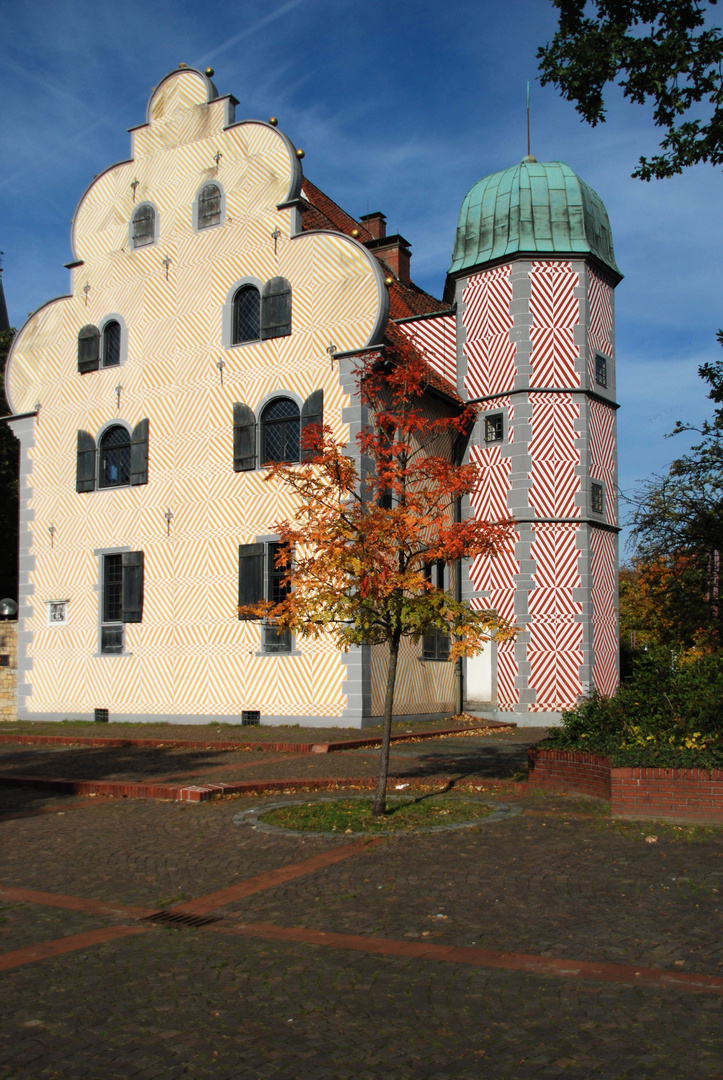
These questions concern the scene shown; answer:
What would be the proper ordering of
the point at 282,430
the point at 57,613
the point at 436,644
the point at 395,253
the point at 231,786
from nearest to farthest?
Result: 1. the point at 231,786
2. the point at 282,430
3. the point at 436,644
4. the point at 57,613
5. the point at 395,253

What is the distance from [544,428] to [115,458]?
11.0 metres

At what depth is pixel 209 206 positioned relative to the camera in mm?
24188

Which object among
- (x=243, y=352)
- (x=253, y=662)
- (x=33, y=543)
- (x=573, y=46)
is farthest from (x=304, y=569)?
(x=33, y=543)

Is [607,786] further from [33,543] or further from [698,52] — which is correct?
[33,543]

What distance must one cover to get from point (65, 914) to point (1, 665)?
71.6 feet

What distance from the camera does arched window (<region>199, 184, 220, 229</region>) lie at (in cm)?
2405

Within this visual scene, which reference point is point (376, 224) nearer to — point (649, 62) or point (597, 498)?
point (597, 498)

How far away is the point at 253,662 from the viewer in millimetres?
22125

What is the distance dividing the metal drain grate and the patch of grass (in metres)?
2.71

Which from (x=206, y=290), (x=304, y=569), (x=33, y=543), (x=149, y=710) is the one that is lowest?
(x=149, y=710)

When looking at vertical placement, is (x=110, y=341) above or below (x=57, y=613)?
above

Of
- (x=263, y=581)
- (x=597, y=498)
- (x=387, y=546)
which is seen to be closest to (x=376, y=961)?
(x=387, y=546)

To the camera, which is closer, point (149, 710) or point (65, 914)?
point (65, 914)

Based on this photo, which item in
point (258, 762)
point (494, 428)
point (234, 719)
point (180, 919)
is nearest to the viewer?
point (180, 919)
